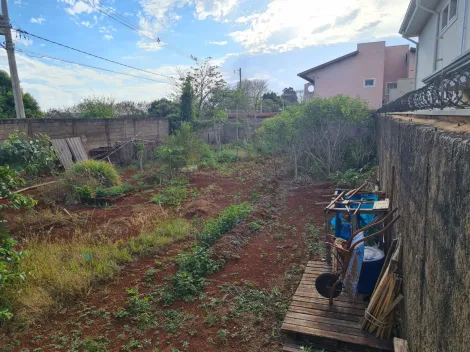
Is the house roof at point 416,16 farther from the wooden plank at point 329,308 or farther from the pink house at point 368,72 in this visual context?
the pink house at point 368,72

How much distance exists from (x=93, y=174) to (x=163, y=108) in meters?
11.2

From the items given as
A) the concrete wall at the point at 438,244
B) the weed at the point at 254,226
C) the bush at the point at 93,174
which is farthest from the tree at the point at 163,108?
the concrete wall at the point at 438,244

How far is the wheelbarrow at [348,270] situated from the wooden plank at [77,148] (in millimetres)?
10037

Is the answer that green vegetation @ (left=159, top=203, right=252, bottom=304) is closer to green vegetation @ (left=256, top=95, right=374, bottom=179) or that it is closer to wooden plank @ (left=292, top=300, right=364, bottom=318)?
wooden plank @ (left=292, top=300, right=364, bottom=318)

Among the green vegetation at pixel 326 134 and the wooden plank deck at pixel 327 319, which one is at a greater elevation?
the green vegetation at pixel 326 134

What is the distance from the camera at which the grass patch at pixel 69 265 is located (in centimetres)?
361

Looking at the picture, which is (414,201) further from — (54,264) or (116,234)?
(116,234)

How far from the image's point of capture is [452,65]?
207cm

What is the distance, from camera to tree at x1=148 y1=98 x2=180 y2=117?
61.1 ft

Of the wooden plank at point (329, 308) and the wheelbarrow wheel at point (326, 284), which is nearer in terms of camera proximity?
the wooden plank at point (329, 308)

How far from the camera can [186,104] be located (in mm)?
17109

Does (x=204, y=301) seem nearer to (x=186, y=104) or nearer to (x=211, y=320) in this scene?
(x=211, y=320)

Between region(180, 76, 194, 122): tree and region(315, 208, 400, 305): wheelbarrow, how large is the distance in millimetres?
14903

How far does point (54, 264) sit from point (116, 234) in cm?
160
